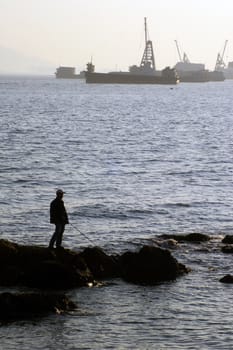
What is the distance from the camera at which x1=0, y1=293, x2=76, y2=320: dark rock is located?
2044 centimetres

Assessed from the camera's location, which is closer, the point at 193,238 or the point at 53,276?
the point at 53,276

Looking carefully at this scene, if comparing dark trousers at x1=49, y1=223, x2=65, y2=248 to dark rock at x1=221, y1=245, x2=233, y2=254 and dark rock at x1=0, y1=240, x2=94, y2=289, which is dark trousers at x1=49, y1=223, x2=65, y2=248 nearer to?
dark rock at x1=0, y1=240, x2=94, y2=289

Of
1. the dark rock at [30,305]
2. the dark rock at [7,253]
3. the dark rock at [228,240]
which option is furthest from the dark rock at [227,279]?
the dark rock at [7,253]

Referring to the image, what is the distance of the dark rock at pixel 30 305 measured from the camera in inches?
805

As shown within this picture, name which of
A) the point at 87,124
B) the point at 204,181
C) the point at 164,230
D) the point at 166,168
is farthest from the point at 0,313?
the point at 87,124

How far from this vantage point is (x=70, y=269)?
23391 millimetres

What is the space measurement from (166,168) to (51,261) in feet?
104

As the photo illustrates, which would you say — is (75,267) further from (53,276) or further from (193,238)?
(193,238)

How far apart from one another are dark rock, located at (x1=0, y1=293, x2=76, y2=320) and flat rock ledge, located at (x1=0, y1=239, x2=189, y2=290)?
6.01 feet

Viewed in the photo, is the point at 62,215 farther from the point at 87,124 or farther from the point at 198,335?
the point at 87,124

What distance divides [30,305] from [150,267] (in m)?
4.97

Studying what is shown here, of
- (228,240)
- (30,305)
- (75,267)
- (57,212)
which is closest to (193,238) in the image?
(228,240)

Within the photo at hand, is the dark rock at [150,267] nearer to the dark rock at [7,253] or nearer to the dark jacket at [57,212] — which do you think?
the dark jacket at [57,212]

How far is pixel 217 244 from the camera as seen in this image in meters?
30.2
